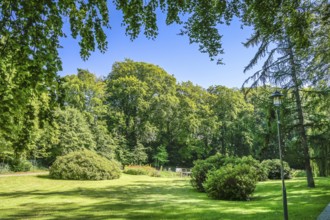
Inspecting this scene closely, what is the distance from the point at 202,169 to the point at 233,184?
11.6ft

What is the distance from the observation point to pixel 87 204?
11812 mm

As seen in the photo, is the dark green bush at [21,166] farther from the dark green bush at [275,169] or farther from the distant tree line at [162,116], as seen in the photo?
the dark green bush at [275,169]

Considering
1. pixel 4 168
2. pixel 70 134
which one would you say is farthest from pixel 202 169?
pixel 4 168

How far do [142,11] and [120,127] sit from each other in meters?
40.8

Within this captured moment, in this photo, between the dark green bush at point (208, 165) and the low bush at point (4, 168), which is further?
the low bush at point (4, 168)

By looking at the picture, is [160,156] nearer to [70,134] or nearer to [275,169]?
[70,134]

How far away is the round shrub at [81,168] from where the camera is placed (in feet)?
76.2

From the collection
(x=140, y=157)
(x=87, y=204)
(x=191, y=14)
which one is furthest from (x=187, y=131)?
(x=191, y=14)

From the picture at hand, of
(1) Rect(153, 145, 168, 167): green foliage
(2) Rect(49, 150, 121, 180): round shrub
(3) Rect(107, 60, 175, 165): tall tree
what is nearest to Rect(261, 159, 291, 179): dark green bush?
(2) Rect(49, 150, 121, 180): round shrub

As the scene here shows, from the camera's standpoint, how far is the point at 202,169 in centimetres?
1650

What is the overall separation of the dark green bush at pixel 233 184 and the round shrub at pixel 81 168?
13080 mm

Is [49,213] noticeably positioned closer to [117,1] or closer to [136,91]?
[117,1]

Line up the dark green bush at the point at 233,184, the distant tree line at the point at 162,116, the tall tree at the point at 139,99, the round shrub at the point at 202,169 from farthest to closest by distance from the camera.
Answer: the tall tree at the point at 139,99
the distant tree line at the point at 162,116
the round shrub at the point at 202,169
the dark green bush at the point at 233,184

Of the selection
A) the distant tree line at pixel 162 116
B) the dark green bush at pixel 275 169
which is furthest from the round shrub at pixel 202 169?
the distant tree line at pixel 162 116
